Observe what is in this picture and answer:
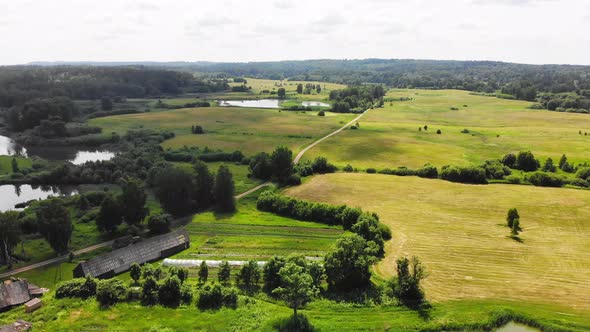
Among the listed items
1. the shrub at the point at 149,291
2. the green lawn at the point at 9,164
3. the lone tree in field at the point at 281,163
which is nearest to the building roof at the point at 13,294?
the shrub at the point at 149,291

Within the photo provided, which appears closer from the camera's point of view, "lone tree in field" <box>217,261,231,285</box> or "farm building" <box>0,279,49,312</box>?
"farm building" <box>0,279,49,312</box>

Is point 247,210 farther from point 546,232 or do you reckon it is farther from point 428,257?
point 546,232

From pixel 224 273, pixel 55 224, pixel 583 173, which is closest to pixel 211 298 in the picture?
pixel 224 273

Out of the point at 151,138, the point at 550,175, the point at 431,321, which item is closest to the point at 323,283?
the point at 431,321

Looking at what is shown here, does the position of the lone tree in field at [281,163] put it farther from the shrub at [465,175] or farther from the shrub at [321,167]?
the shrub at [465,175]

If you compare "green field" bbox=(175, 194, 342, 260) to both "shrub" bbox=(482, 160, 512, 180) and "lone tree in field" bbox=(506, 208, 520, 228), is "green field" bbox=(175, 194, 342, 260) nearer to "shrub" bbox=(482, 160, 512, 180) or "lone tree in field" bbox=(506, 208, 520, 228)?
"lone tree in field" bbox=(506, 208, 520, 228)

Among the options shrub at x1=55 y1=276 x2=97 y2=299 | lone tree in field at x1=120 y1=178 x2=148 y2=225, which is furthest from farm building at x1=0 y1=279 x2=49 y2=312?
lone tree in field at x1=120 y1=178 x2=148 y2=225

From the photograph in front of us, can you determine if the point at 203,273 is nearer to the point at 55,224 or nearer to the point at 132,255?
the point at 132,255
